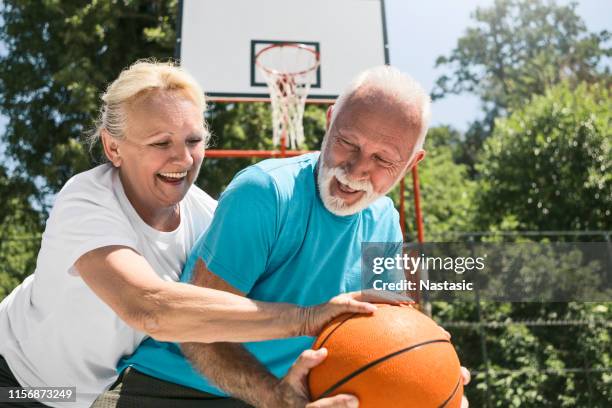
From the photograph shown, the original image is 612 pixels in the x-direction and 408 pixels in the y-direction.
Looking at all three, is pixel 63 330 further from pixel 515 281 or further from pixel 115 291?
pixel 515 281

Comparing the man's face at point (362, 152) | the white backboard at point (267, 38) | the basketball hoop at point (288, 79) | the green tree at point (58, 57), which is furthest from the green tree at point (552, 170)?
the man's face at point (362, 152)

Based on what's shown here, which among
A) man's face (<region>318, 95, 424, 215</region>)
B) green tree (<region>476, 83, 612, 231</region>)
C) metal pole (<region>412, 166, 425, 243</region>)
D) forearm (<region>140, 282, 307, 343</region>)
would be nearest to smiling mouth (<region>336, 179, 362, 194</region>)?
man's face (<region>318, 95, 424, 215</region>)

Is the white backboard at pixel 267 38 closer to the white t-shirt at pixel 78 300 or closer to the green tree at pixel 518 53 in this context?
the white t-shirt at pixel 78 300

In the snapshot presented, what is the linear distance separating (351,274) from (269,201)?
1.43 feet

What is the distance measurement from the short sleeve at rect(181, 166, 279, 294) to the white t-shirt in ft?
1.00

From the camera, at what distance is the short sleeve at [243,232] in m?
2.02

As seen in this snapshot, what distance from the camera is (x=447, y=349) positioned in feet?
6.55

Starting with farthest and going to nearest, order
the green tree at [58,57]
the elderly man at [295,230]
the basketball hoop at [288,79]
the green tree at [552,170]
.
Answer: the green tree at [58,57] → the green tree at [552,170] → the basketball hoop at [288,79] → the elderly man at [295,230]

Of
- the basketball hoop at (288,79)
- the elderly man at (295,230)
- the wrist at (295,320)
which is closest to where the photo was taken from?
the wrist at (295,320)

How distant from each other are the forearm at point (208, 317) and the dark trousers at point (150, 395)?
536 millimetres

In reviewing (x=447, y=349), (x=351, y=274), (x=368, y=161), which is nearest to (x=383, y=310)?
(x=447, y=349)

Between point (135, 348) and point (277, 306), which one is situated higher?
point (277, 306)

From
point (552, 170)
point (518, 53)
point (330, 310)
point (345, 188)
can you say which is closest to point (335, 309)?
point (330, 310)

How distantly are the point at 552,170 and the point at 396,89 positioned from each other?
8.61 m
